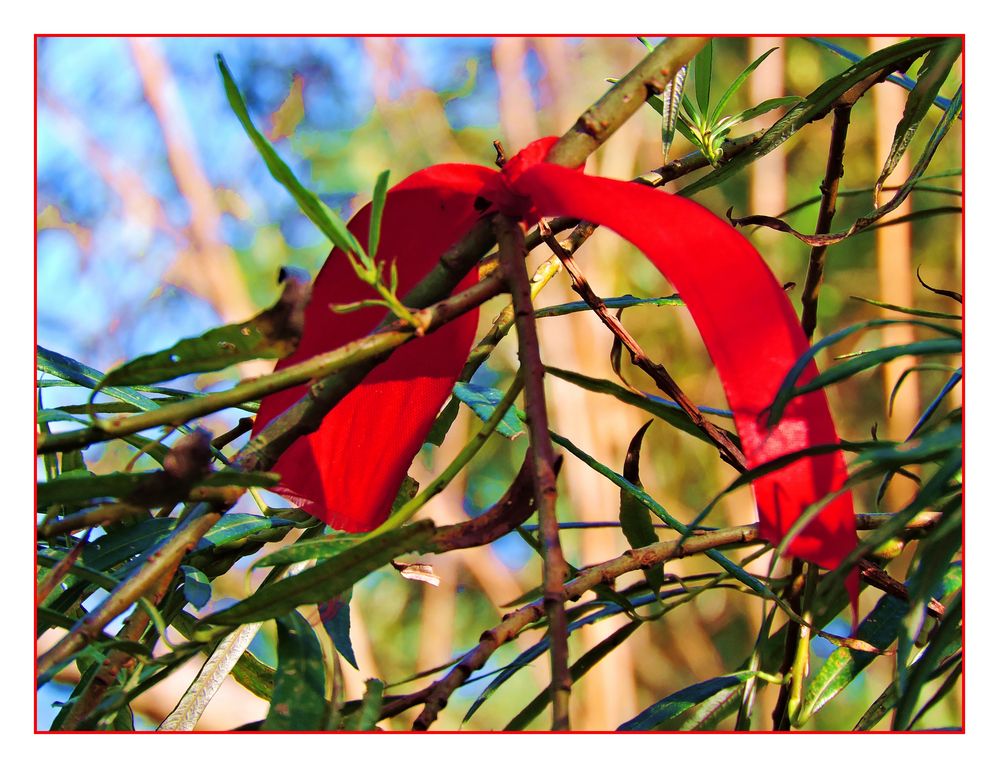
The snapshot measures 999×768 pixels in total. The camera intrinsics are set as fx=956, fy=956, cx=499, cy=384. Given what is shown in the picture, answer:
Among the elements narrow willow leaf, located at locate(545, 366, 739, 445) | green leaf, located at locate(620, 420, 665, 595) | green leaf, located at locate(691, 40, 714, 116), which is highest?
green leaf, located at locate(691, 40, 714, 116)

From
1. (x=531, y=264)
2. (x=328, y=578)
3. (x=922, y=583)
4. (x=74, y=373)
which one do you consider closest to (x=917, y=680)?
(x=922, y=583)

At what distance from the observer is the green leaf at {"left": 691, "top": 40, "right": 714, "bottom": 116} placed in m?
0.34

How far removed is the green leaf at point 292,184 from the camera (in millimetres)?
183

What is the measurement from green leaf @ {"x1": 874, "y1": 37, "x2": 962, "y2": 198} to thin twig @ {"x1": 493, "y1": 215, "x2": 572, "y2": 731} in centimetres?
17

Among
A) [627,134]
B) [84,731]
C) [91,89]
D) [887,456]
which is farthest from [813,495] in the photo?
[627,134]

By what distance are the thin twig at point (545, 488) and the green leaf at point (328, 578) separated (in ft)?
0.07

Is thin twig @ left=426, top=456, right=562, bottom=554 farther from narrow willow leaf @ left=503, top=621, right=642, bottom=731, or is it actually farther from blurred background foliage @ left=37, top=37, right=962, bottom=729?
blurred background foliage @ left=37, top=37, right=962, bottom=729

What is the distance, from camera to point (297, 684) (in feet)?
0.67

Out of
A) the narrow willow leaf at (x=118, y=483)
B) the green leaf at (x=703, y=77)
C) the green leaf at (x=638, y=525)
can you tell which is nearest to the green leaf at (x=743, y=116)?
the green leaf at (x=703, y=77)

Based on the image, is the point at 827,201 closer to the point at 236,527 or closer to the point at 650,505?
the point at 650,505

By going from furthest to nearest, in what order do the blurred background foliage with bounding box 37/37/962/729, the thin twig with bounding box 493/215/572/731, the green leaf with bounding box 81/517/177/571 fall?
the blurred background foliage with bounding box 37/37/962/729 < the green leaf with bounding box 81/517/177/571 < the thin twig with bounding box 493/215/572/731

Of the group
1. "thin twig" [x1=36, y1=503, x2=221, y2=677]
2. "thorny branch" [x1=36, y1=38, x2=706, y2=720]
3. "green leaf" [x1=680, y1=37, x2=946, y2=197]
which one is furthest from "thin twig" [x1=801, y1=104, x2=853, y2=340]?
"thin twig" [x1=36, y1=503, x2=221, y2=677]

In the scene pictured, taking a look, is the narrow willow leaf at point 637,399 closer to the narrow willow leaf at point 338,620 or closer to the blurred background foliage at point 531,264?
the narrow willow leaf at point 338,620

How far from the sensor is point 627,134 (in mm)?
1507
